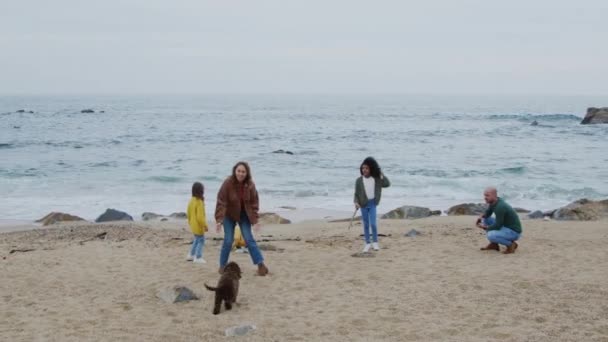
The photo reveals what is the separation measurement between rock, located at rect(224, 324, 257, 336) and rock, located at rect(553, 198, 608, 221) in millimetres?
10610

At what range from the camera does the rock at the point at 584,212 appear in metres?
14.4

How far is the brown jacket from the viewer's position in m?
7.87

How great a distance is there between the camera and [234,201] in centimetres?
787

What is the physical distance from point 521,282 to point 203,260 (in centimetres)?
450

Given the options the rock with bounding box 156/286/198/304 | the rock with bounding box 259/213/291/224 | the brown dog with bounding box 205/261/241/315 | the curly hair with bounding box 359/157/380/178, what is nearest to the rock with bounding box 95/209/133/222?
the rock with bounding box 259/213/291/224

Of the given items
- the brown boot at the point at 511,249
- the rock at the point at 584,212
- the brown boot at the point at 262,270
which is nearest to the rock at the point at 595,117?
the rock at the point at 584,212

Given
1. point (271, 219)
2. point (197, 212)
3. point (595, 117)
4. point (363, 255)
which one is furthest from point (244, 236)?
point (595, 117)

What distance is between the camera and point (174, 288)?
7344mm

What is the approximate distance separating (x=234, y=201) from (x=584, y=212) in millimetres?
10087

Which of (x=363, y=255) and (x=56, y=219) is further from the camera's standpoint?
(x=56, y=219)

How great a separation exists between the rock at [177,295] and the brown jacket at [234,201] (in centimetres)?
102

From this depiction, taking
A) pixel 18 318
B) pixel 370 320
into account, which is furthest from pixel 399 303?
pixel 18 318

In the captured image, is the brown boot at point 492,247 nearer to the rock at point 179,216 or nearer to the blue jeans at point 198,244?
the blue jeans at point 198,244

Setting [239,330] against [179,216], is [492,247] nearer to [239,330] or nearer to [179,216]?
[239,330]
